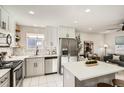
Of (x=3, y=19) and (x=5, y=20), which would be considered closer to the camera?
(x=3, y=19)

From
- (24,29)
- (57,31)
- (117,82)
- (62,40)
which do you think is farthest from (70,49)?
(117,82)

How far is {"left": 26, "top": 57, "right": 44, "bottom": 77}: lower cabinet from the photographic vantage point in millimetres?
3605

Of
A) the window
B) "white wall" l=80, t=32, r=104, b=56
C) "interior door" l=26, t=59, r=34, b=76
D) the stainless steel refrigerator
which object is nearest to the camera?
"interior door" l=26, t=59, r=34, b=76

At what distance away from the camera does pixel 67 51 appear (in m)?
4.29

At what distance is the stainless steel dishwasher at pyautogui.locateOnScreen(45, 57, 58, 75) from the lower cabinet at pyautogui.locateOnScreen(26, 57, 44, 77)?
0.21 meters

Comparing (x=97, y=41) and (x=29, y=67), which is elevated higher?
(x=97, y=41)

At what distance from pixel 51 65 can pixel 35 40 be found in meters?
1.68

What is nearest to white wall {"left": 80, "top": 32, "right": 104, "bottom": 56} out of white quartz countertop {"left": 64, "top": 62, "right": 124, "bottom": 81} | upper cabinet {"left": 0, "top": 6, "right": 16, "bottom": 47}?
white quartz countertop {"left": 64, "top": 62, "right": 124, "bottom": 81}

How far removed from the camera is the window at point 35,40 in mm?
4602

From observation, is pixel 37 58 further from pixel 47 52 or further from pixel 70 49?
pixel 70 49

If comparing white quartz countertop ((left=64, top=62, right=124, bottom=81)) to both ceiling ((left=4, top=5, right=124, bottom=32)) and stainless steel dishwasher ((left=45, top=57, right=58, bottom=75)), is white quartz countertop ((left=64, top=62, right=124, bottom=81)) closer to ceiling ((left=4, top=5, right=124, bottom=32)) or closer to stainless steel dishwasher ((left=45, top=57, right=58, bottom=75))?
ceiling ((left=4, top=5, right=124, bottom=32))

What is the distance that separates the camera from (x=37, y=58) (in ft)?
12.4

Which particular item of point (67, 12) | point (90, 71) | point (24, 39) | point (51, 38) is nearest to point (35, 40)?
point (24, 39)

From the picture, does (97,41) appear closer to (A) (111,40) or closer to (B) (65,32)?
(A) (111,40)
